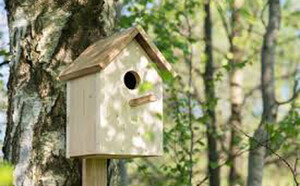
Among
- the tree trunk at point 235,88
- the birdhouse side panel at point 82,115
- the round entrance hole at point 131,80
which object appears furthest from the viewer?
the tree trunk at point 235,88

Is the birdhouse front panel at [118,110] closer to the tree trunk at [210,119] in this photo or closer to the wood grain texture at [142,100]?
the wood grain texture at [142,100]

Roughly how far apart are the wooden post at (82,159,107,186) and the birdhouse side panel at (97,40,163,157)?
0.41 ft

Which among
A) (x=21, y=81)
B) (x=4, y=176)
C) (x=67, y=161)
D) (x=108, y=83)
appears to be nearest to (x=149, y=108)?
(x=108, y=83)

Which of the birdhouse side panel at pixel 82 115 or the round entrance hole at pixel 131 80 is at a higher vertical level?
the round entrance hole at pixel 131 80

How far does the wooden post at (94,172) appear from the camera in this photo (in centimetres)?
252

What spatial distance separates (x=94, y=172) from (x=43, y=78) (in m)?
0.51

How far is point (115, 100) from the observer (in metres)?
2.55

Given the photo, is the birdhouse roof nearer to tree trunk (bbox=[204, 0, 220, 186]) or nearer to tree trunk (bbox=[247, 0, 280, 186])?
tree trunk (bbox=[247, 0, 280, 186])

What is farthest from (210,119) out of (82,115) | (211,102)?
(82,115)

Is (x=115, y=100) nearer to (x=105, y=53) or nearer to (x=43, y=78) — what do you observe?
(x=105, y=53)

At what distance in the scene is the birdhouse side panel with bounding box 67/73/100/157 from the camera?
2479 millimetres

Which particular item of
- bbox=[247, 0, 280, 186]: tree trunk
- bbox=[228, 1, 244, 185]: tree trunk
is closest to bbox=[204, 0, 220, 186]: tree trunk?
bbox=[228, 1, 244, 185]: tree trunk

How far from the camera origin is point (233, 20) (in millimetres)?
8180

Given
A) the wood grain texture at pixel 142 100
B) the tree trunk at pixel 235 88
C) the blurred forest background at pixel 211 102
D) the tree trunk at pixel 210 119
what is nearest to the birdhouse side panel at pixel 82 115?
the wood grain texture at pixel 142 100
